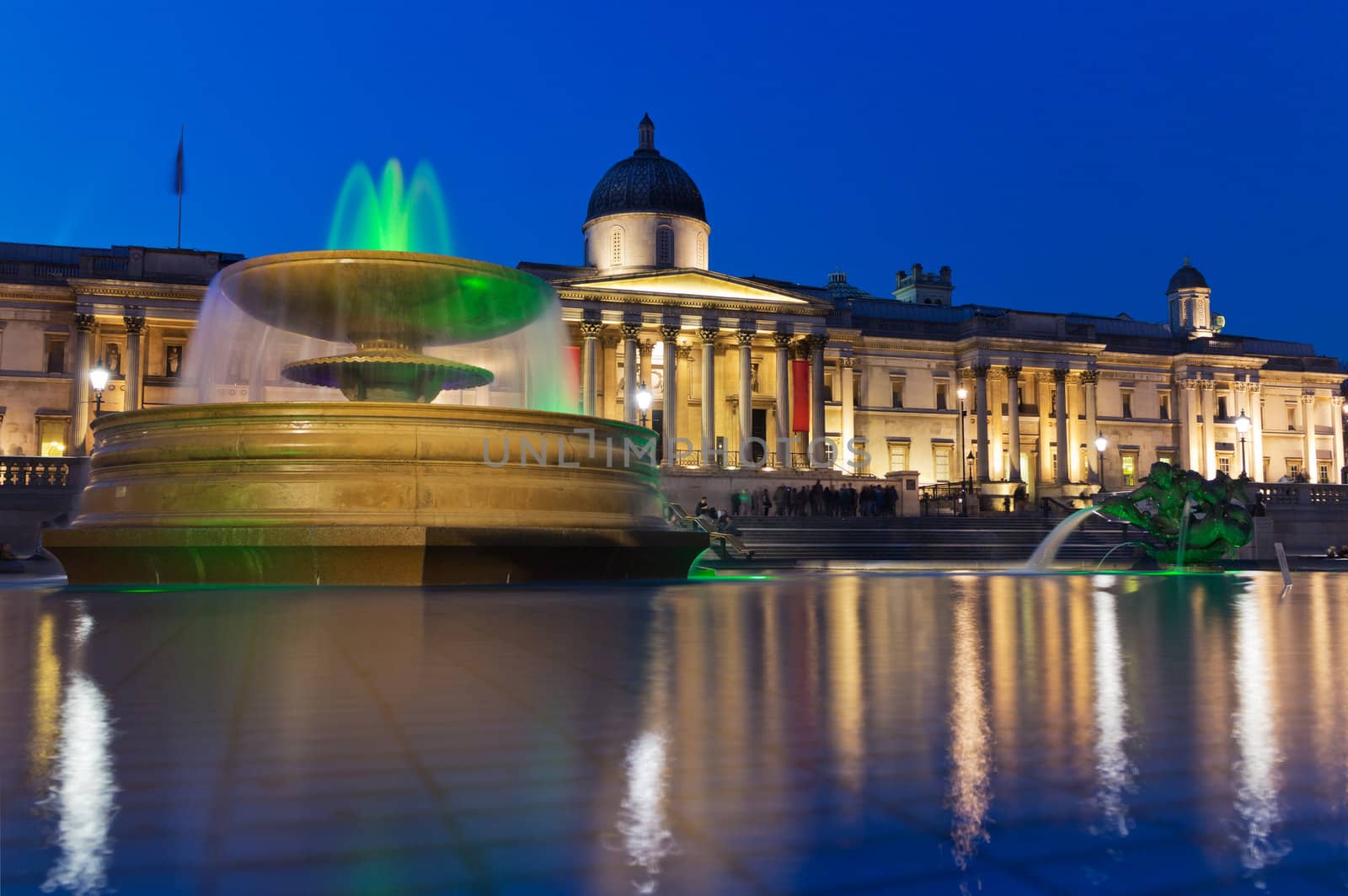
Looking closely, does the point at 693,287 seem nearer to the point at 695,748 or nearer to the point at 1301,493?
the point at 1301,493

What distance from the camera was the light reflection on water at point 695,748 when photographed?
2.20 meters

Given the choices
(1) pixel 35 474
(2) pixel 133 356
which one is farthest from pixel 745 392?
(1) pixel 35 474

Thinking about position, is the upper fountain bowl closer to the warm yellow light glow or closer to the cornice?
the cornice

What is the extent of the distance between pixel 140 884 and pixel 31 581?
1281 cm

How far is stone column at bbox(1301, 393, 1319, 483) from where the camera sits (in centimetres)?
6850

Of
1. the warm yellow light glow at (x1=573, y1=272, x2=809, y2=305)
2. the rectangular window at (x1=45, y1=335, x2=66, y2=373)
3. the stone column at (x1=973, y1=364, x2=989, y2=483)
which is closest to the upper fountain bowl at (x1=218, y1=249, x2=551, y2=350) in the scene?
the warm yellow light glow at (x1=573, y1=272, x2=809, y2=305)

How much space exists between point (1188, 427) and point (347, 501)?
63.0 metres

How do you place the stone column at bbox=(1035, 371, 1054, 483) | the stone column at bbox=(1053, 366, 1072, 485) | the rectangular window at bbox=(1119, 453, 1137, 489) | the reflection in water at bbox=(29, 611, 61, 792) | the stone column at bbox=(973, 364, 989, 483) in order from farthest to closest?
the rectangular window at bbox=(1119, 453, 1137, 489)
the stone column at bbox=(1035, 371, 1054, 483)
the stone column at bbox=(1053, 366, 1072, 485)
the stone column at bbox=(973, 364, 989, 483)
the reflection in water at bbox=(29, 611, 61, 792)

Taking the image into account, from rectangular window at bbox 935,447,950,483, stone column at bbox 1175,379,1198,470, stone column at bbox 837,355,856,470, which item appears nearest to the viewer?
stone column at bbox 837,355,856,470

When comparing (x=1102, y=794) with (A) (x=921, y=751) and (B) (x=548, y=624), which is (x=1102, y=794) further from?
(B) (x=548, y=624)

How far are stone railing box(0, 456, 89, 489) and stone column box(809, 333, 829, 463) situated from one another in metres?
30.3

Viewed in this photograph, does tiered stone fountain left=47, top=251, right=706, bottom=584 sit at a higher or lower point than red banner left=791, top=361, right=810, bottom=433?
lower

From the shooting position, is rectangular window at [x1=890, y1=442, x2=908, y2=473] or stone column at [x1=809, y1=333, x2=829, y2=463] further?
rectangular window at [x1=890, y1=442, x2=908, y2=473]

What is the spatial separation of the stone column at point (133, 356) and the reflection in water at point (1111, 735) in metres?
47.6
